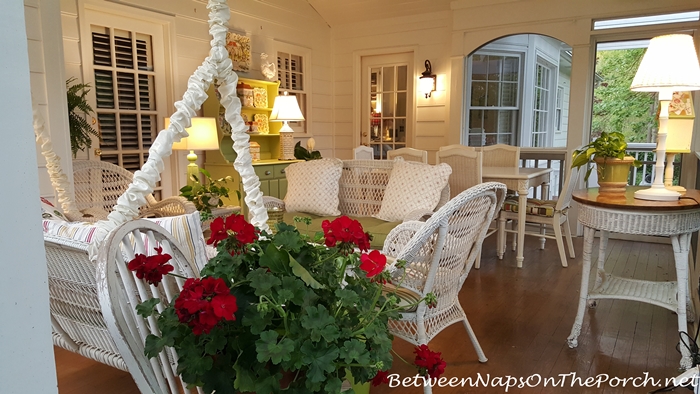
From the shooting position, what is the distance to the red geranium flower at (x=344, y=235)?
1021mm

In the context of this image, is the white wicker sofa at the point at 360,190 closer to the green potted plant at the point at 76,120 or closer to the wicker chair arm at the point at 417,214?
the wicker chair arm at the point at 417,214

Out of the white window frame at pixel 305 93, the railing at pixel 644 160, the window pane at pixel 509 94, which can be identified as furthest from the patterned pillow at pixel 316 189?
the railing at pixel 644 160

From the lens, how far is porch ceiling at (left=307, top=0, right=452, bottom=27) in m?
5.56

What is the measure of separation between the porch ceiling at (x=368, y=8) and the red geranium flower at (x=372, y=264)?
16.7 feet

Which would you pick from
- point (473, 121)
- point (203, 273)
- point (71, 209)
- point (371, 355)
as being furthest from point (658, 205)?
point (473, 121)

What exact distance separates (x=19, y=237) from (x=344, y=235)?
632 mm

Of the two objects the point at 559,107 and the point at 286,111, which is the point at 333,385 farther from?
the point at 559,107

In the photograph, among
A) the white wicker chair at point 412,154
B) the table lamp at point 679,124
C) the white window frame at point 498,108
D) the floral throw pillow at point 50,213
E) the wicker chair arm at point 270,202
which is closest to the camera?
the floral throw pillow at point 50,213

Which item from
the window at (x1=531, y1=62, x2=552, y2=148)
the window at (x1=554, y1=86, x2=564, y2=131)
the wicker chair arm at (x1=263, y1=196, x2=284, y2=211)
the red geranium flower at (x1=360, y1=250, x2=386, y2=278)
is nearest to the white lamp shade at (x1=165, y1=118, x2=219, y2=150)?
the wicker chair arm at (x1=263, y1=196, x2=284, y2=211)

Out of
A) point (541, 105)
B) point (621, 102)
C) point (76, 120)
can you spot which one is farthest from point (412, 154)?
point (541, 105)

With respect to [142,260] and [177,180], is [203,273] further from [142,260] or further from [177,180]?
[177,180]

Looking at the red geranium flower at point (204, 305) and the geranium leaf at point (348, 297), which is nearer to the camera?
the red geranium flower at point (204, 305)

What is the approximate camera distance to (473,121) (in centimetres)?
573

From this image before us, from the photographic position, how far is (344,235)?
3.37ft
